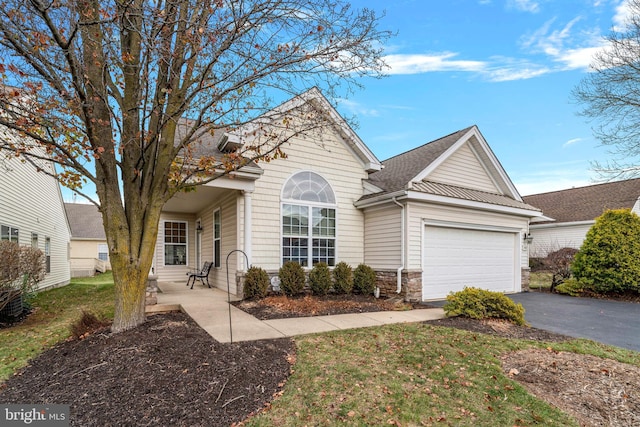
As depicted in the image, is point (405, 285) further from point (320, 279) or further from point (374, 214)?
point (374, 214)

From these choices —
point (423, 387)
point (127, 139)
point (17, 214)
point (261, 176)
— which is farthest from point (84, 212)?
point (423, 387)

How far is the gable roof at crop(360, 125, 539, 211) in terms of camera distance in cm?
1022

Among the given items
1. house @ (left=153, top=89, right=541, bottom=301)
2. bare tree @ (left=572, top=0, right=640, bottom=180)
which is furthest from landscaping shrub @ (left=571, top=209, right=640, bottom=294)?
house @ (left=153, top=89, right=541, bottom=301)

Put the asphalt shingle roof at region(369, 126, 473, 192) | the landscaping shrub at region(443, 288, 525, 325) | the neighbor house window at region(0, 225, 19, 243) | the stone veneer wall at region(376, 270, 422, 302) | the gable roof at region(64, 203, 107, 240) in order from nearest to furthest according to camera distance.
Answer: the landscaping shrub at region(443, 288, 525, 325) < the stone veneer wall at region(376, 270, 422, 302) < the neighbor house window at region(0, 225, 19, 243) < the asphalt shingle roof at region(369, 126, 473, 192) < the gable roof at region(64, 203, 107, 240)

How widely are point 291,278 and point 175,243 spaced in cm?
741

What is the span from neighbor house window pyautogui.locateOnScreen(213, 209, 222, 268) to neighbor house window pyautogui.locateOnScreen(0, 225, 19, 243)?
5858mm

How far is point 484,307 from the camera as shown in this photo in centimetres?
709

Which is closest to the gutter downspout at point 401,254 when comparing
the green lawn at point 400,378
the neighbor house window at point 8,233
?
the green lawn at point 400,378

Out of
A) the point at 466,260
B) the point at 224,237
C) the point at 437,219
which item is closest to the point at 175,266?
the point at 224,237

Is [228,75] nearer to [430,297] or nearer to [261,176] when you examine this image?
[261,176]

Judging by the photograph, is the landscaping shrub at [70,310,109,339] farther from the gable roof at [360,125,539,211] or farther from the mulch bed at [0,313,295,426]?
the gable roof at [360,125,539,211]

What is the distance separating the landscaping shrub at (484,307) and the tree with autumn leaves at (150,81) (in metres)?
5.11

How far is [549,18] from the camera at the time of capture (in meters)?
9.68

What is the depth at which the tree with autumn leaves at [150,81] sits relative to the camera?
4816mm
